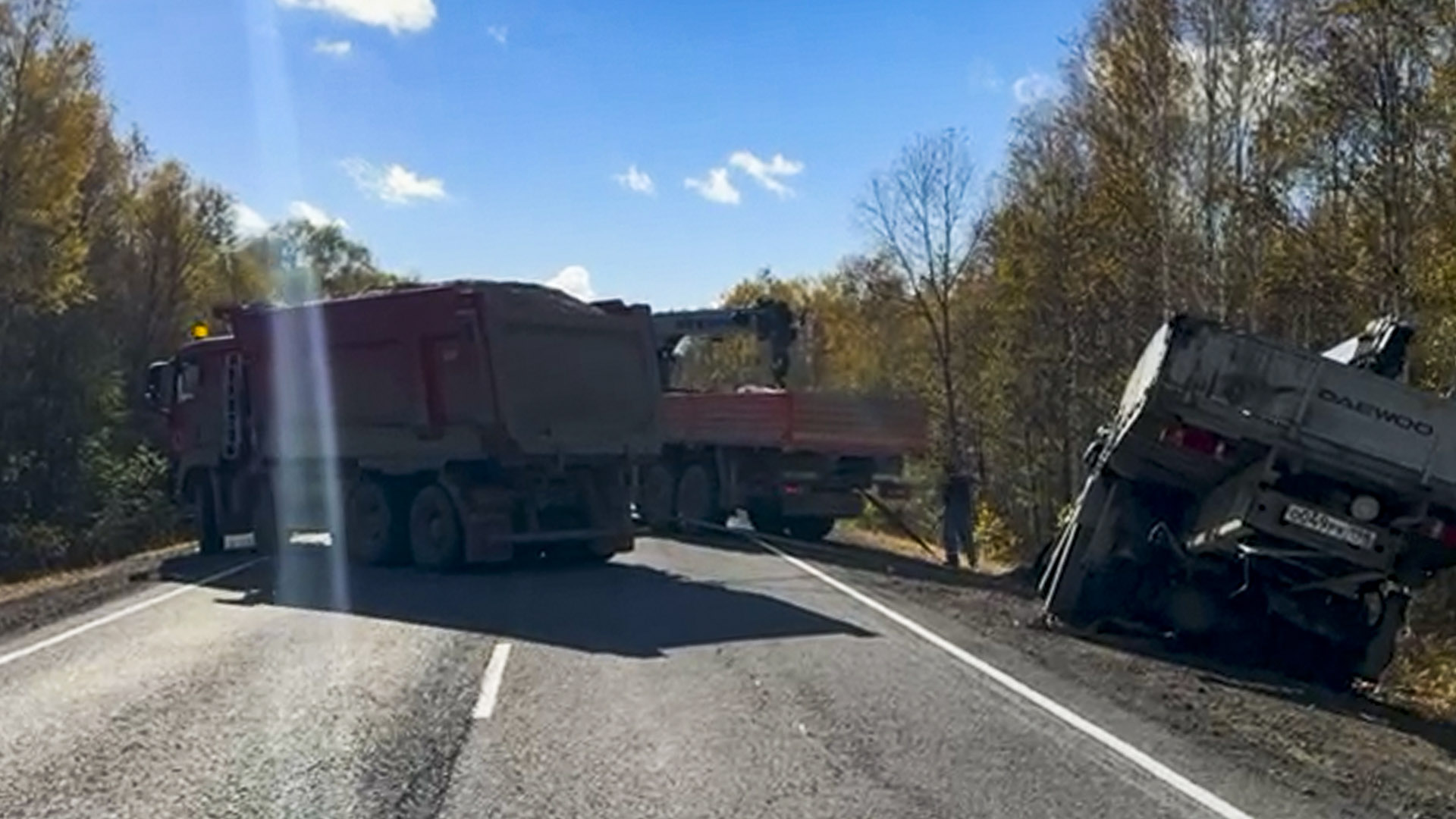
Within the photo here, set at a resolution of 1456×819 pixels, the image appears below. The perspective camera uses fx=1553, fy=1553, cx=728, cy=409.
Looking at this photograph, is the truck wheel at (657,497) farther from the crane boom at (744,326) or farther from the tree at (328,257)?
the tree at (328,257)

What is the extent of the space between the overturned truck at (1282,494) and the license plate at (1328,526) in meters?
0.01

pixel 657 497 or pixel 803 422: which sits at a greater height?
A: pixel 803 422

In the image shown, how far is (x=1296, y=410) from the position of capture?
11391mm

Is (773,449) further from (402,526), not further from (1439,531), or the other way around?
(1439,531)

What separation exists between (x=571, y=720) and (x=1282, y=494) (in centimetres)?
571

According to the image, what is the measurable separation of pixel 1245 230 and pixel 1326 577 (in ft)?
46.8

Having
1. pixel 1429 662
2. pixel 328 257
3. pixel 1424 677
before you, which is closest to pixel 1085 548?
pixel 1424 677

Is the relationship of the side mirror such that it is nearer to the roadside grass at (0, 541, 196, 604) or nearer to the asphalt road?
the roadside grass at (0, 541, 196, 604)

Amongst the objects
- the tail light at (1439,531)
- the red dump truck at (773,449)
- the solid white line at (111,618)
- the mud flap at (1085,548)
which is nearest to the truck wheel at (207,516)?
the solid white line at (111,618)

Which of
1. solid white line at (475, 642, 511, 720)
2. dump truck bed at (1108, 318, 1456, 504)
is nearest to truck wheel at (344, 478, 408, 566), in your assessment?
solid white line at (475, 642, 511, 720)

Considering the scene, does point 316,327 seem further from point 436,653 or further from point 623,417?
point 436,653

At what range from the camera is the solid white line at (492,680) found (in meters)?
8.99

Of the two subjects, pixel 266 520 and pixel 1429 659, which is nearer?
pixel 1429 659

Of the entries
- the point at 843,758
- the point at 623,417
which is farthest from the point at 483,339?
the point at 843,758
